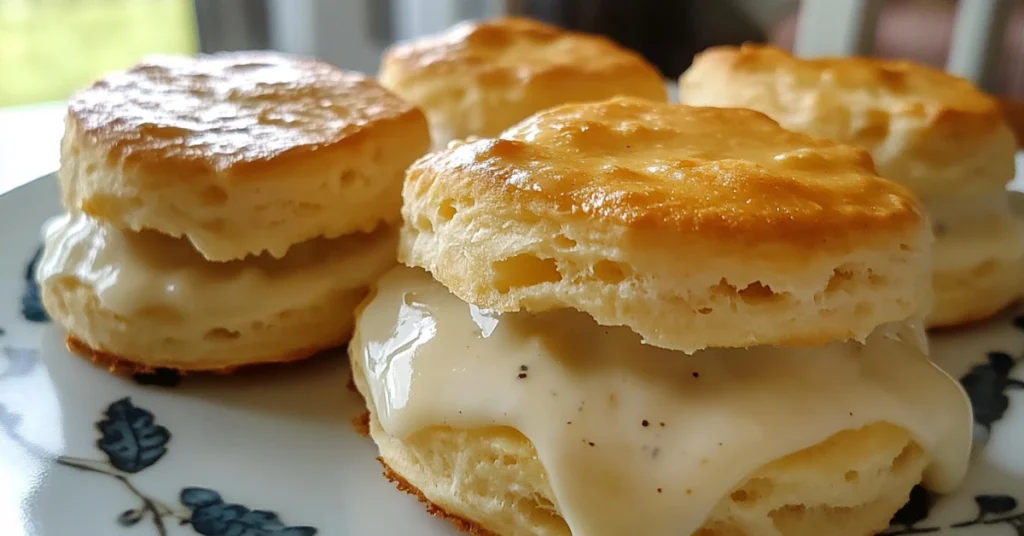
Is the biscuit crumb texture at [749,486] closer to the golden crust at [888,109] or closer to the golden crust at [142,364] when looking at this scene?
the golden crust at [142,364]

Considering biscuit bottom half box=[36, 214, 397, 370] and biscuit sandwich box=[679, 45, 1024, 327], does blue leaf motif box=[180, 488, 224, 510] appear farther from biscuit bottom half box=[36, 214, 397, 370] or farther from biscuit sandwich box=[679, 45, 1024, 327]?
biscuit sandwich box=[679, 45, 1024, 327]

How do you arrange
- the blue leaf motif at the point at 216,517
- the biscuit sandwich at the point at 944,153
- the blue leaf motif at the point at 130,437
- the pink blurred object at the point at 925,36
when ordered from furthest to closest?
the pink blurred object at the point at 925,36 → the biscuit sandwich at the point at 944,153 → the blue leaf motif at the point at 130,437 → the blue leaf motif at the point at 216,517

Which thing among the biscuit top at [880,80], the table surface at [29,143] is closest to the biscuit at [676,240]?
the biscuit top at [880,80]

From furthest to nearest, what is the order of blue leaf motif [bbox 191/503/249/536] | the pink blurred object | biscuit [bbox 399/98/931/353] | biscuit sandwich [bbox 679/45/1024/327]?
the pink blurred object, biscuit sandwich [bbox 679/45/1024/327], blue leaf motif [bbox 191/503/249/536], biscuit [bbox 399/98/931/353]

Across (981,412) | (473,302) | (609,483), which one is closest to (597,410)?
(609,483)

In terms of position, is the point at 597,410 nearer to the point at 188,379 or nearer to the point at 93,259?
the point at 188,379

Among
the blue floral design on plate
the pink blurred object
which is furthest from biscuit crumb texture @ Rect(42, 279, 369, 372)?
the pink blurred object
